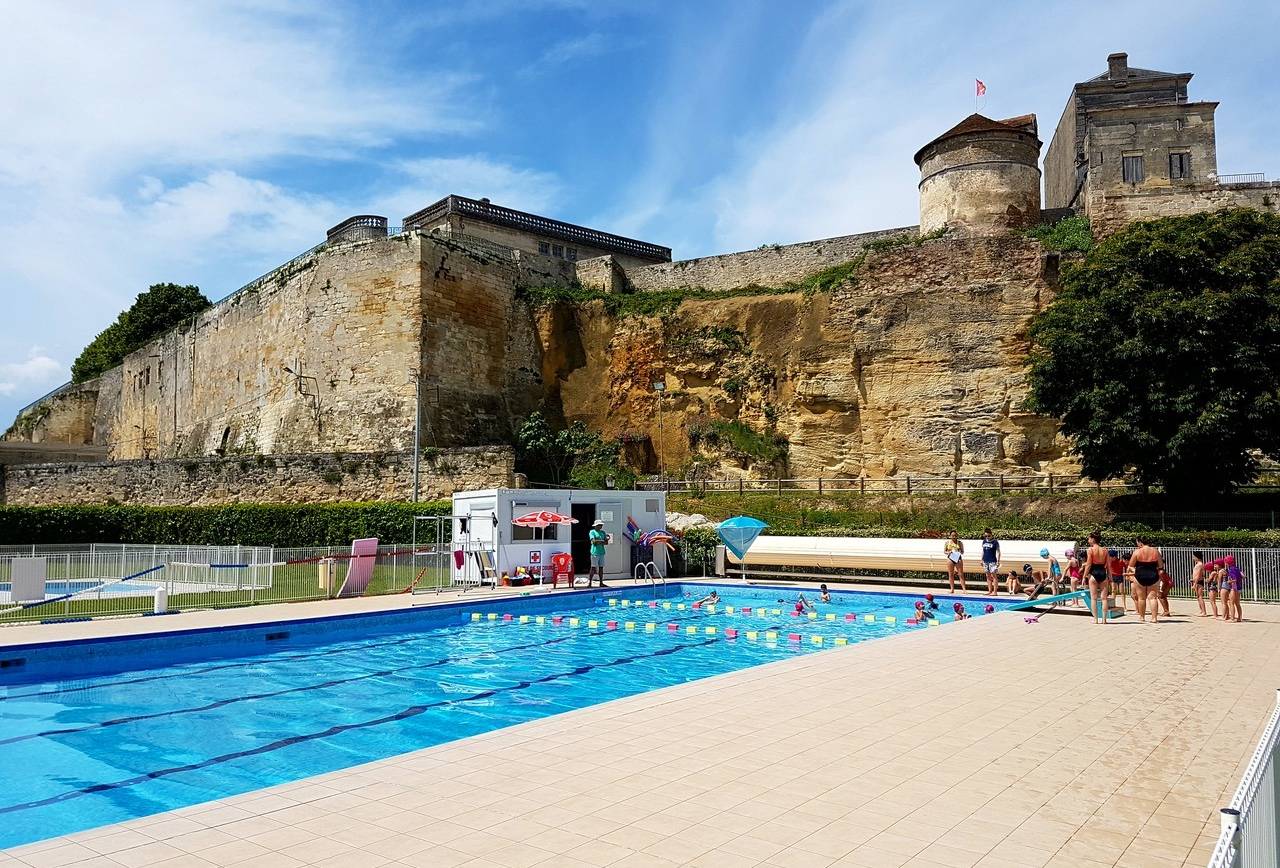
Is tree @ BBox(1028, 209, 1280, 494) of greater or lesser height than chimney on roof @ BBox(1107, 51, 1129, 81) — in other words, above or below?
below

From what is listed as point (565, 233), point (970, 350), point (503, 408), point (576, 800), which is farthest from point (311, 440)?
point (576, 800)

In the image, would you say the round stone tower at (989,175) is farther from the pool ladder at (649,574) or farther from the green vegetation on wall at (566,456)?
the pool ladder at (649,574)

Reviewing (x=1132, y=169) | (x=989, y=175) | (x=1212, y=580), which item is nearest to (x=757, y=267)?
(x=989, y=175)

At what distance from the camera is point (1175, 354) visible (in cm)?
2044

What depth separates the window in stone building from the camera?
34500 millimetres

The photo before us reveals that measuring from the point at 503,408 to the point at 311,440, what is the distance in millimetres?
7598

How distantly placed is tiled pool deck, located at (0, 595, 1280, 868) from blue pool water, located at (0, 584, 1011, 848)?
7.60ft

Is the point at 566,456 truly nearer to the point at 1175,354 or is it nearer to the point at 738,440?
the point at 738,440

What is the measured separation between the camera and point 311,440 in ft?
113

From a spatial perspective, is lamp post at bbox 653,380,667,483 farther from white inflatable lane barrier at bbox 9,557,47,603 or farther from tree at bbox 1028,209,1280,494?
white inflatable lane barrier at bbox 9,557,47,603

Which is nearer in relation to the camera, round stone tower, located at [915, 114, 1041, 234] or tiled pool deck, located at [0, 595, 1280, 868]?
tiled pool deck, located at [0, 595, 1280, 868]

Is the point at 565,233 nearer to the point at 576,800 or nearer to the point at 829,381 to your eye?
the point at 829,381

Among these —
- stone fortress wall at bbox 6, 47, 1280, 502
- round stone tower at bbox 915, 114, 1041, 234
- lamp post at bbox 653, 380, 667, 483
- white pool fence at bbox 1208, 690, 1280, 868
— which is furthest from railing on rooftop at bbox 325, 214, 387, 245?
white pool fence at bbox 1208, 690, 1280, 868

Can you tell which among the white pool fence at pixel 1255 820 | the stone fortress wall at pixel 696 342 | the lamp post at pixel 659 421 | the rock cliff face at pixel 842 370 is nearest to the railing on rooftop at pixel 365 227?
the stone fortress wall at pixel 696 342
